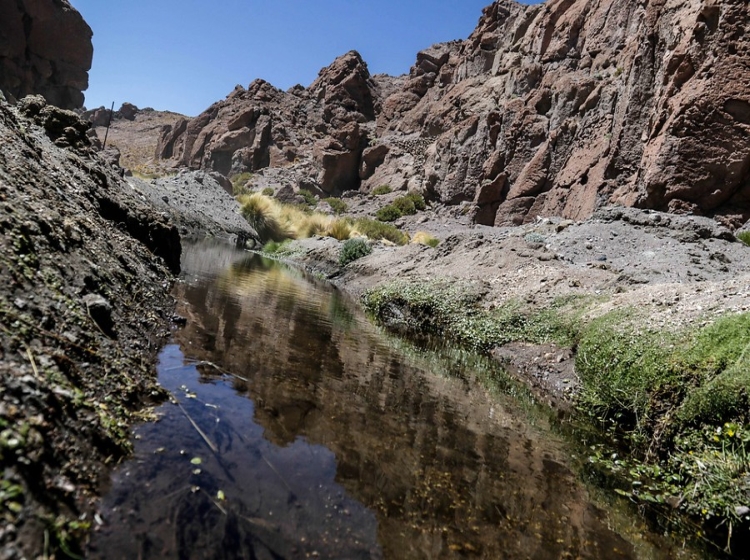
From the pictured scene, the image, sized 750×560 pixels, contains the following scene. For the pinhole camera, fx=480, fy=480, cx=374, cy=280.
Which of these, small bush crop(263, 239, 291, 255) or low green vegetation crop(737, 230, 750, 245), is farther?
small bush crop(263, 239, 291, 255)

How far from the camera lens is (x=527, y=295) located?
1254cm

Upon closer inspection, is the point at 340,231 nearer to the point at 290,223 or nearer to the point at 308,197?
the point at 290,223

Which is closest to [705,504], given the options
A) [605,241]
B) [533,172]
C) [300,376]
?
[300,376]

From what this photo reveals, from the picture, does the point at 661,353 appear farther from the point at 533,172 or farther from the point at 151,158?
the point at 151,158

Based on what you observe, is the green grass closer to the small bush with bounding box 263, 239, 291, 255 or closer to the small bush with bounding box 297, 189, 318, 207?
the small bush with bounding box 263, 239, 291, 255

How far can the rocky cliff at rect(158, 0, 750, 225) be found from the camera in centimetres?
1972

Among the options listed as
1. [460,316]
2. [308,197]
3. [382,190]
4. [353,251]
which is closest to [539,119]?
[353,251]

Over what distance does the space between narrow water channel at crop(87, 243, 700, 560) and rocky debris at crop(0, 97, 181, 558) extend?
0.79 feet

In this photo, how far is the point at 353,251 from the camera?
81.5 feet

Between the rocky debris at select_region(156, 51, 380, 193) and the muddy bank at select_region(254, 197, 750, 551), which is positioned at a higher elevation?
the rocky debris at select_region(156, 51, 380, 193)

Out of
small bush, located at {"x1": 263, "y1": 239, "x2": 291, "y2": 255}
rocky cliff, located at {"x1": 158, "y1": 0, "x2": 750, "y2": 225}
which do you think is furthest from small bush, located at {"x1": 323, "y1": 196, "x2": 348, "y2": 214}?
small bush, located at {"x1": 263, "y1": 239, "x2": 291, "y2": 255}

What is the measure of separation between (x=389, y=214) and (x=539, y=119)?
1638 centimetres

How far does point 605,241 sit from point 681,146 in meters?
6.77

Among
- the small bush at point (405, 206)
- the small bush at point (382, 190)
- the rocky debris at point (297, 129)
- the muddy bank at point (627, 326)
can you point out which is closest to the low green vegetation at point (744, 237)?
the muddy bank at point (627, 326)
